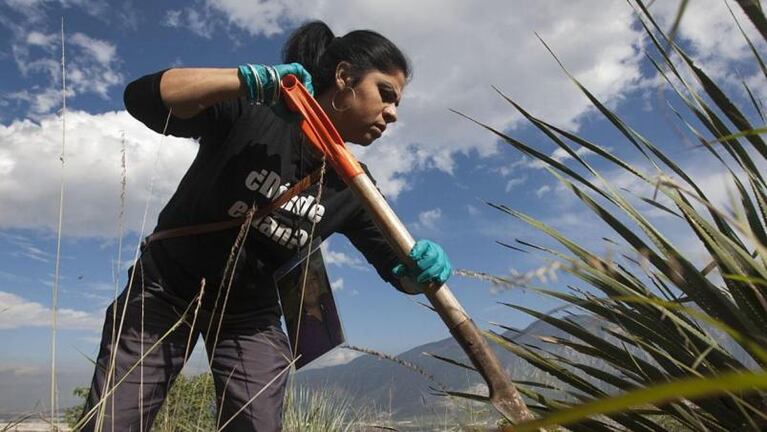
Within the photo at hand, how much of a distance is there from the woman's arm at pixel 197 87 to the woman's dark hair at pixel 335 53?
66cm

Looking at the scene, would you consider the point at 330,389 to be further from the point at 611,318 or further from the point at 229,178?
the point at 611,318

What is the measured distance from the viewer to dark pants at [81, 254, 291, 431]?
2.04 meters

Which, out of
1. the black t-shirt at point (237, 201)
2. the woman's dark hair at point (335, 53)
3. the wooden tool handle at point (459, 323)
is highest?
the woman's dark hair at point (335, 53)

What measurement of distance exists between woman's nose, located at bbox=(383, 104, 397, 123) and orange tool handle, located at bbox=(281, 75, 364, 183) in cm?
41

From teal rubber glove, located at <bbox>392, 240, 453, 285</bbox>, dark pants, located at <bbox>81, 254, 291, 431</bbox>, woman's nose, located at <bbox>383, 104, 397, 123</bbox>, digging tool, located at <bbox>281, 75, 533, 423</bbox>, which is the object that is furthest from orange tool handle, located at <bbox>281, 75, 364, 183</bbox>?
dark pants, located at <bbox>81, 254, 291, 431</bbox>

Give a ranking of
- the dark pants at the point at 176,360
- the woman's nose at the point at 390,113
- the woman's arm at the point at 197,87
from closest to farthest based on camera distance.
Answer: the woman's arm at the point at 197,87 < the dark pants at the point at 176,360 < the woman's nose at the point at 390,113

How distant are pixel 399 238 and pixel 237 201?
36.4 inches

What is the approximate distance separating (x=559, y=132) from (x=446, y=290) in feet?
1.45

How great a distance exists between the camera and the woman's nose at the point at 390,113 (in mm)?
2307

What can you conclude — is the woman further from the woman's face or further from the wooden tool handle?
the wooden tool handle

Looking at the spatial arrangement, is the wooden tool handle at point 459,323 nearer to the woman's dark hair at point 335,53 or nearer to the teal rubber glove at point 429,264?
the teal rubber glove at point 429,264

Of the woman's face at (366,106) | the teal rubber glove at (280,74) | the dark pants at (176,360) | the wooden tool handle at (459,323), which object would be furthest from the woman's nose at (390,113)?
the dark pants at (176,360)

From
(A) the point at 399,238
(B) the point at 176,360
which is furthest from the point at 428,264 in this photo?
(B) the point at 176,360

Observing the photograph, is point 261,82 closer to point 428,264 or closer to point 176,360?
point 428,264
